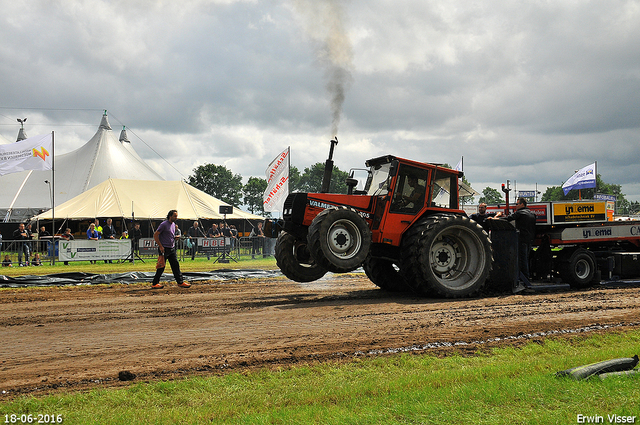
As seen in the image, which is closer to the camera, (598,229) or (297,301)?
(297,301)

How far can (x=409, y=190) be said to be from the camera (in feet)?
33.2

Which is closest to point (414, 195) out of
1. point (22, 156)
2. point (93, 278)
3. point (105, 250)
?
point (93, 278)

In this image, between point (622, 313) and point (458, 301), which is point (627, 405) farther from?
point (458, 301)

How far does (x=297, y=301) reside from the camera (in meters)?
9.80

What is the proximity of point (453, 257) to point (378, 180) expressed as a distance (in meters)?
2.27

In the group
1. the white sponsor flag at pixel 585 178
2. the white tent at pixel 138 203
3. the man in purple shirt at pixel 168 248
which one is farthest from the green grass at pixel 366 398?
the white sponsor flag at pixel 585 178

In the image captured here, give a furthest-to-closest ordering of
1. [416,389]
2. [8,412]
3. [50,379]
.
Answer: [50,379]
[416,389]
[8,412]

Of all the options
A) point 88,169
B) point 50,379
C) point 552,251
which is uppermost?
point 88,169

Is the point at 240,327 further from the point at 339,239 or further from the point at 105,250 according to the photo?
the point at 105,250

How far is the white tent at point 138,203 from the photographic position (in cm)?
3050

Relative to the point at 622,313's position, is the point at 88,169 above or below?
above

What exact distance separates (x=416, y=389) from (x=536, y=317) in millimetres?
4353

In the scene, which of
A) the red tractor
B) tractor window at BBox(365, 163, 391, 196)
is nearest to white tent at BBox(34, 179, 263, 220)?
the red tractor

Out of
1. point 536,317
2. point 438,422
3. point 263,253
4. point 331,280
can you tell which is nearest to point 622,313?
point 536,317
